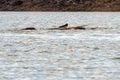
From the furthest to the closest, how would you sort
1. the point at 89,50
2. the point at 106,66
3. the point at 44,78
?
1. the point at 89,50
2. the point at 106,66
3. the point at 44,78

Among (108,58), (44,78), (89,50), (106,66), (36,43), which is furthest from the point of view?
(36,43)

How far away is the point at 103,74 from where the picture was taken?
32.9 m

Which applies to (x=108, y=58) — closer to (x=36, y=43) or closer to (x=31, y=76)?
(x=31, y=76)

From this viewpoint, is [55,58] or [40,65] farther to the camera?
[55,58]

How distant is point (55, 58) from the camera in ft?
131

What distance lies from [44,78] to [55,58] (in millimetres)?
8588

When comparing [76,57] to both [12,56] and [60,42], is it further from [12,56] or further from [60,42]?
[60,42]

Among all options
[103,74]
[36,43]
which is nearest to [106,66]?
[103,74]

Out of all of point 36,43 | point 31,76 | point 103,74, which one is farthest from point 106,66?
point 36,43

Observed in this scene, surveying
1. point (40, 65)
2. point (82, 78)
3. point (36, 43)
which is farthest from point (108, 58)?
point (36, 43)

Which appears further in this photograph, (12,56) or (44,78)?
(12,56)

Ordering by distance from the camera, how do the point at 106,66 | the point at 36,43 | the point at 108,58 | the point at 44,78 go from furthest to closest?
1. the point at 36,43
2. the point at 108,58
3. the point at 106,66
4. the point at 44,78

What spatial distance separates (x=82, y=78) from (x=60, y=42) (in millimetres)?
22595

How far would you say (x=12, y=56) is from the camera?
41.1 metres
